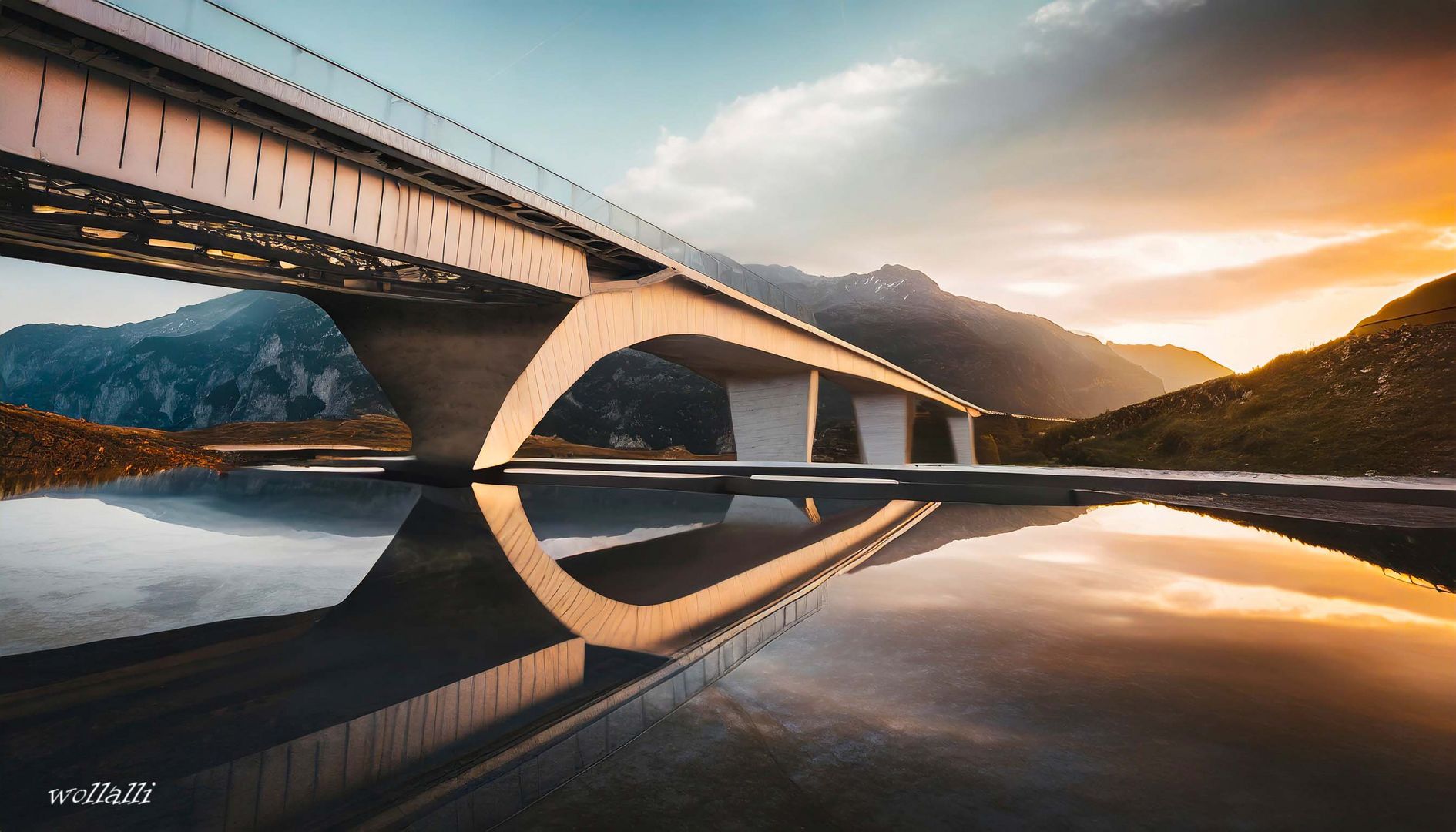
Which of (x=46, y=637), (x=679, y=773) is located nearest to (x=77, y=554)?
(x=46, y=637)

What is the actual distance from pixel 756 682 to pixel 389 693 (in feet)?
6.37

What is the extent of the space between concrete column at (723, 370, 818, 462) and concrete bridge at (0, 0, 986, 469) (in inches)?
202

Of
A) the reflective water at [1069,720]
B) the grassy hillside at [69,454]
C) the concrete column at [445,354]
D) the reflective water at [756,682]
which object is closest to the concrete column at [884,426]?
the concrete column at [445,354]

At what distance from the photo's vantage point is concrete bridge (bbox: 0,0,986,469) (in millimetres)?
9492

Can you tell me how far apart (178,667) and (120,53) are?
10555 mm

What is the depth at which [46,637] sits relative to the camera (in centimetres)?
430

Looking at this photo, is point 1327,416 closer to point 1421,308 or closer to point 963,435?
point 1421,308

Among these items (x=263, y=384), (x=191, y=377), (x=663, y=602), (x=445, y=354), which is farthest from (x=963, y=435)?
(x=191, y=377)

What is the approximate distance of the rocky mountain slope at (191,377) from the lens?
109938mm

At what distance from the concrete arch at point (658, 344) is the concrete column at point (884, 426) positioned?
48.5ft

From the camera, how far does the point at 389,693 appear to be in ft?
11.1

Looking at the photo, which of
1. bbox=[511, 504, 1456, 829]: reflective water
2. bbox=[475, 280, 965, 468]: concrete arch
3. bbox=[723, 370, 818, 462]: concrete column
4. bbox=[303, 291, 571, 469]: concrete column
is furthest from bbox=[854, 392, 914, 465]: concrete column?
bbox=[511, 504, 1456, 829]: reflective water

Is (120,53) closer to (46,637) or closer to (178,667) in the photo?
(46,637)

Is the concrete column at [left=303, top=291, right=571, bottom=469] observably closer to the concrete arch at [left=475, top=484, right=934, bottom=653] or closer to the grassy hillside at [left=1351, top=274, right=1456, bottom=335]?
the concrete arch at [left=475, top=484, right=934, bottom=653]
